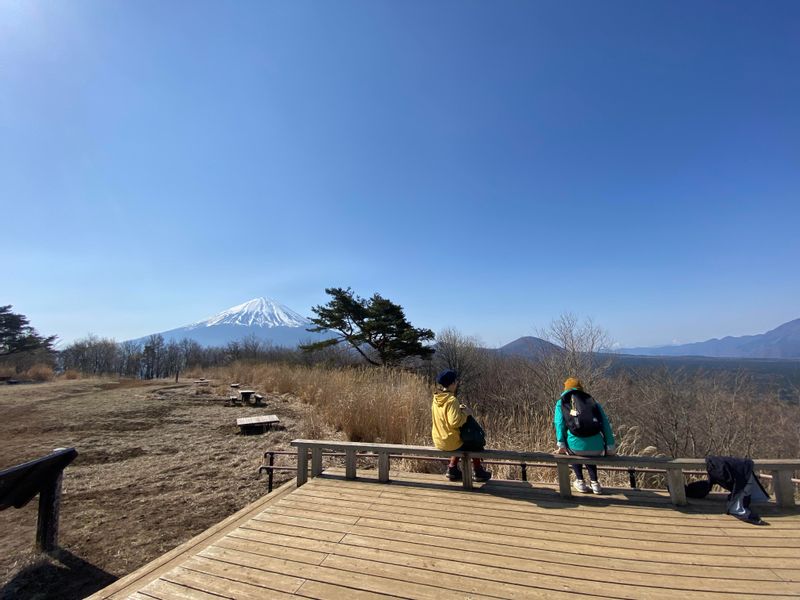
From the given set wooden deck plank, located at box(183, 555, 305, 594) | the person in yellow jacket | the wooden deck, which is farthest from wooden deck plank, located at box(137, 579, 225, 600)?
the person in yellow jacket

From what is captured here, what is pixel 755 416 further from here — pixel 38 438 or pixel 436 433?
pixel 38 438

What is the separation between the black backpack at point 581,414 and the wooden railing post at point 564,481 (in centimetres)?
36

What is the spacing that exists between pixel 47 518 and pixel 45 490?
29cm

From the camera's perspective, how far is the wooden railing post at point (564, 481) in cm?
346

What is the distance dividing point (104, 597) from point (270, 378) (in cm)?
1557

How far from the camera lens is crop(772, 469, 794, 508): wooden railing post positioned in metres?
3.07

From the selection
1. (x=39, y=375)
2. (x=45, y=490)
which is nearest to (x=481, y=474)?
(x=45, y=490)

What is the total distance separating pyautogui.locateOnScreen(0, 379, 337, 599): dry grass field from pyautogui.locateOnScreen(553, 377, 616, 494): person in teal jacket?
167 inches

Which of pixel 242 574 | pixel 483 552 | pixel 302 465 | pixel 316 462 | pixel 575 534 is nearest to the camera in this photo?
pixel 242 574

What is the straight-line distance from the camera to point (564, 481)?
11.5ft

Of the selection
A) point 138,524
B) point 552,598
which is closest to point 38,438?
point 138,524

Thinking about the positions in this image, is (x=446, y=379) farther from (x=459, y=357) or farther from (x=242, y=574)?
(x=459, y=357)

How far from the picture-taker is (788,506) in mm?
3086

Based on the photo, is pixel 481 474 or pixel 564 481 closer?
pixel 564 481
